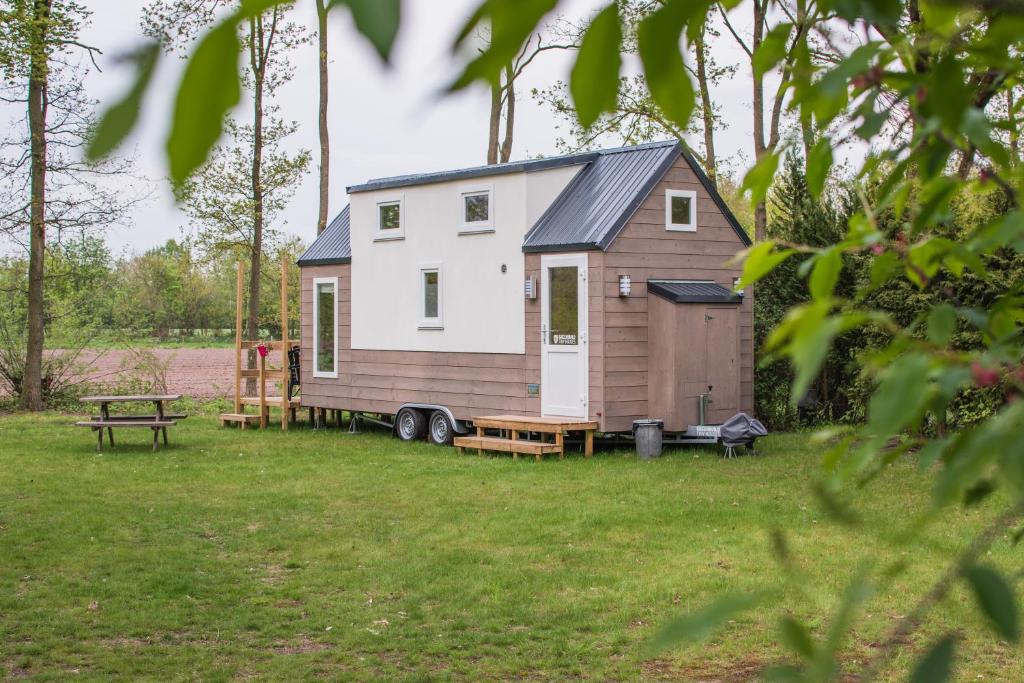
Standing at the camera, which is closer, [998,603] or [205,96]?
[205,96]

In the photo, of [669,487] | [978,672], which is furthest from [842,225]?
[978,672]

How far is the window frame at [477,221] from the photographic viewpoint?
14.4 metres

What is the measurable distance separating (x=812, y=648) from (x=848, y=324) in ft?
0.93

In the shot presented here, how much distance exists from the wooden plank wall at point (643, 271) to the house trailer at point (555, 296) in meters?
0.02

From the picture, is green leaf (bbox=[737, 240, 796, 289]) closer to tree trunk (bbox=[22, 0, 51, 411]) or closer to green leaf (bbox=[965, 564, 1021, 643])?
green leaf (bbox=[965, 564, 1021, 643])

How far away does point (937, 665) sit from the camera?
0.82 metres

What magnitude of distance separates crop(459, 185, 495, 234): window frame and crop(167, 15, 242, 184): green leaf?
13748 mm

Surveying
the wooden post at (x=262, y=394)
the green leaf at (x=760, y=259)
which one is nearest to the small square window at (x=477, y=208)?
the wooden post at (x=262, y=394)

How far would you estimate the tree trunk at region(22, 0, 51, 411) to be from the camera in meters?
19.0

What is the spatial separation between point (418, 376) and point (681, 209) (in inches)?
168

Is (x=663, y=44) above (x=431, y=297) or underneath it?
underneath

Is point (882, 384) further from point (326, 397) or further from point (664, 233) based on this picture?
point (326, 397)

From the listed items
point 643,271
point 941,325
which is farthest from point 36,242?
point 941,325

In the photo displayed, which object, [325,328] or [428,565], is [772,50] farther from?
[325,328]
